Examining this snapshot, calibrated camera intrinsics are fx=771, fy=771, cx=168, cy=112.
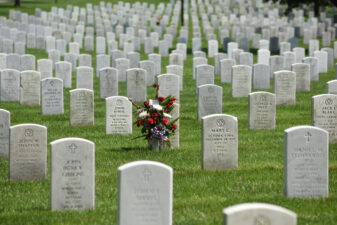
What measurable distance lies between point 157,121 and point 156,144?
467 mm

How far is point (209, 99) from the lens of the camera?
17531 millimetres

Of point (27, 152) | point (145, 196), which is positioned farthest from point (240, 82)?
point (145, 196)

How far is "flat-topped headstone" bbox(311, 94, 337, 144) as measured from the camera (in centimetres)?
1431

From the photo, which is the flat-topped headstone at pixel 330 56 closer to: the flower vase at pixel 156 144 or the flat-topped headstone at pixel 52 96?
the flat-topped headstone at pixel 52 96

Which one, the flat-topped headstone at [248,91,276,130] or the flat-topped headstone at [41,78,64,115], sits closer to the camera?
the flat-topped headstone at [248,91,276,130]

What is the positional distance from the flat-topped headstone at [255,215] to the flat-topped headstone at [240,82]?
15.0 m

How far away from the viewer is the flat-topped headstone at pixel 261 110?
1625cm

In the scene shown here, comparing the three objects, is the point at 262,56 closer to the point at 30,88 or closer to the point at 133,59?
the point at 133,59

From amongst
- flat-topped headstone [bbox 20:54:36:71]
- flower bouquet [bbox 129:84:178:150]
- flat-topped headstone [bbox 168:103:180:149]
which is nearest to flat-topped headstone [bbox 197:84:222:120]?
flat-topped headstone [bbox 168:103:180:149]

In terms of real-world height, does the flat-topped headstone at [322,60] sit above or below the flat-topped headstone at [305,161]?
above

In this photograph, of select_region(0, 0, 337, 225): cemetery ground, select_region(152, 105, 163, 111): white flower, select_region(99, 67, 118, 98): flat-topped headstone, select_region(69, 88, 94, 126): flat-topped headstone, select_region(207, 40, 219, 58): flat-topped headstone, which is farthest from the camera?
select_region(207, 40, 219, 58): flat-topped headstone

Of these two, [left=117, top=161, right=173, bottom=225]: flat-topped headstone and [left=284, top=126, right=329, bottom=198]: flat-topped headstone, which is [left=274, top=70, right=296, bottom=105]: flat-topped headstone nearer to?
[left=284, top=126, right=329, bottom=198]: flat-topped headstone

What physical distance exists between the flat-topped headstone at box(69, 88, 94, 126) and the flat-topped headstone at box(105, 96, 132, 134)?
114 centimetres

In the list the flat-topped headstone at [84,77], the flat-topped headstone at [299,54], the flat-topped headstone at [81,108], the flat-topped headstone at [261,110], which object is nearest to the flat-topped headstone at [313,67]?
the flat-topped headstone at [299,54]
